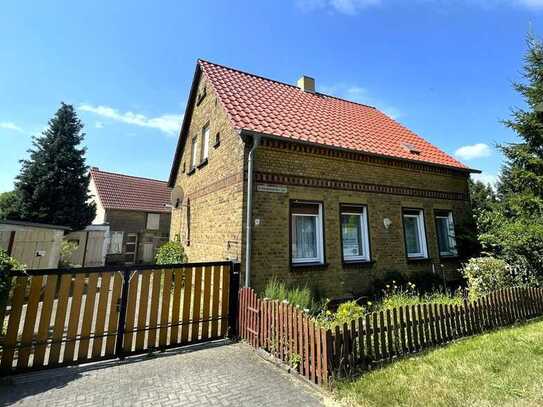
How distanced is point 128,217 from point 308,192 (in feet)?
72.9

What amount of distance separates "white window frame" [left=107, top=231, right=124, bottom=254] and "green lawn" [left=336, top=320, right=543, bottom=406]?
2509cm

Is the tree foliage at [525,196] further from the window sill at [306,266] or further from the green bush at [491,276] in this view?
the window sill at [306,266]

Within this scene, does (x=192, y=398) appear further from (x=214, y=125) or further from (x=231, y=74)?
(x=231, y=74)

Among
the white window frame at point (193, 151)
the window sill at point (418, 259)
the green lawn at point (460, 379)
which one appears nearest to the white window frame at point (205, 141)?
the white window frame at point (193, 151)

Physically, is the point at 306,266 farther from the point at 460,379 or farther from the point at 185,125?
the point at 185,125

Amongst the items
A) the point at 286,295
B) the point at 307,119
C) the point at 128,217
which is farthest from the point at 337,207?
the point at 128,217

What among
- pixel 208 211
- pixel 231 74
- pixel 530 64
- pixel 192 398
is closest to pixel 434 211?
pixel 530 64

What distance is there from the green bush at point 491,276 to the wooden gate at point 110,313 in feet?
23.7

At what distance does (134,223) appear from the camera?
26000 millimetres

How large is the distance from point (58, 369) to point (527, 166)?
1384 cm

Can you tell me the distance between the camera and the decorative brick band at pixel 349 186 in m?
7.91

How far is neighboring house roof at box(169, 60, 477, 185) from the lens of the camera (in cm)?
867

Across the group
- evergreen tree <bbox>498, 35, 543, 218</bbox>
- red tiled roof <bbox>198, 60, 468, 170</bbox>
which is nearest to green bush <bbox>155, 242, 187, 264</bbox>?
red tiled roof <bbox>198, 60, 468, 170</bbox>

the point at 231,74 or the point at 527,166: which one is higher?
the point at 231,74
